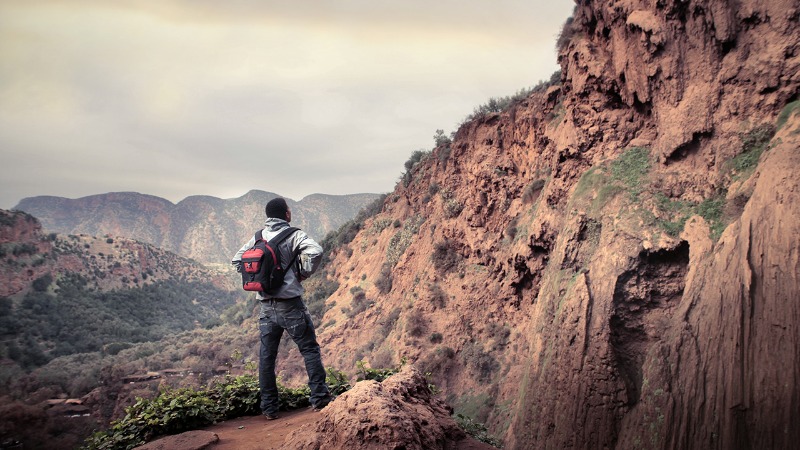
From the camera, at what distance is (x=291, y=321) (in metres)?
5.18

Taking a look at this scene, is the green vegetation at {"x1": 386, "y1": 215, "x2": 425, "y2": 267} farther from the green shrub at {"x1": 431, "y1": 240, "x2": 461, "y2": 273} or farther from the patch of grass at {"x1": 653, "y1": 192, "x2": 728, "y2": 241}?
the patch of grass at {"x1": 653, "y1": 192, "x2": 728, "y2": 241}

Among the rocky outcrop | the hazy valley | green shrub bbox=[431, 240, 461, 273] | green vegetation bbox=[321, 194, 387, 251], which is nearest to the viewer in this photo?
the rocky outcrop

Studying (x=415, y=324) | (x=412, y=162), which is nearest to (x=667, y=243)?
(x=415, y=324)

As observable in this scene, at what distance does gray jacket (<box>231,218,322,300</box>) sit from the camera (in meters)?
5.14

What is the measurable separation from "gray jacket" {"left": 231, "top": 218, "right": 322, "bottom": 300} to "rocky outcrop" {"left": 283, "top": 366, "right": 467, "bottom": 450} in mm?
1670

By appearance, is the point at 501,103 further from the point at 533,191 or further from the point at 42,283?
the point at 42,283

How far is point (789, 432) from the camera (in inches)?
211

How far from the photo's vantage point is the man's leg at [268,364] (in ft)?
17.3

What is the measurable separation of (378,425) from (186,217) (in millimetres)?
136739

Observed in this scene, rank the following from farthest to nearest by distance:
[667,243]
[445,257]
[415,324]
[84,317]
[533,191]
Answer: [84,317], [445,257], [415,324], [533,191], [667,243]

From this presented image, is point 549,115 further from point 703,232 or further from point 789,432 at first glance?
point 789,432

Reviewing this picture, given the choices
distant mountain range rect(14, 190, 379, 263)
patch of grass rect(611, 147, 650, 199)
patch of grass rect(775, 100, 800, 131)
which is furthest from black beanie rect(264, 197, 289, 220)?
distant mountain range rect(14, 190, 379, 263)

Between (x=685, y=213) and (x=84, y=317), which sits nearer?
(x=685, y=213)

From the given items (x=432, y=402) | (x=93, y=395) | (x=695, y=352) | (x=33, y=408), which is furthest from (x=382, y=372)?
(x=93, y=395)
